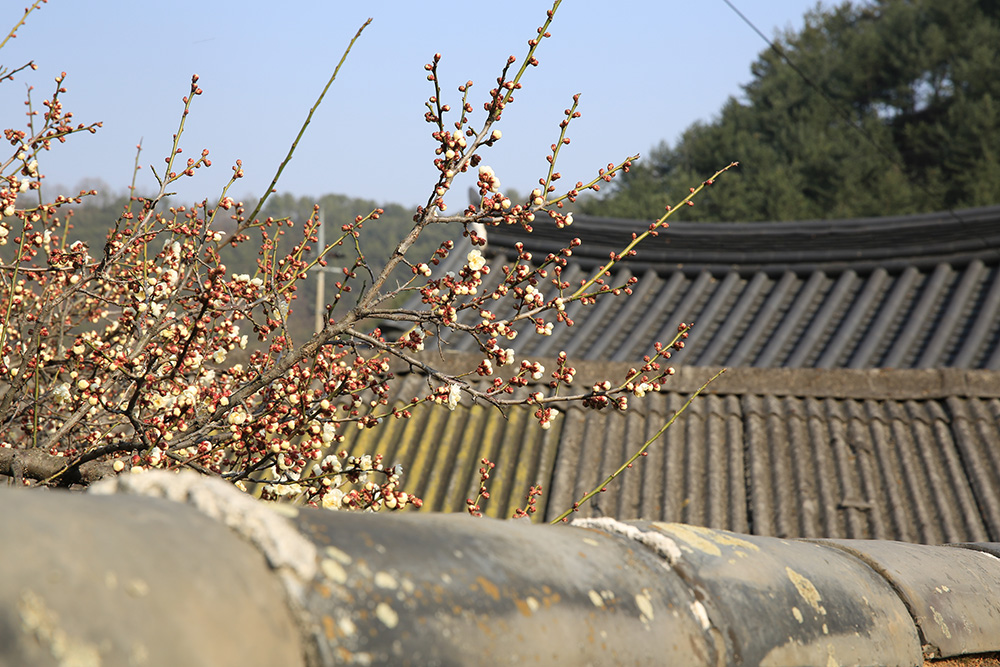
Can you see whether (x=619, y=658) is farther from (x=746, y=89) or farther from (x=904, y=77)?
(x=746, y=89)

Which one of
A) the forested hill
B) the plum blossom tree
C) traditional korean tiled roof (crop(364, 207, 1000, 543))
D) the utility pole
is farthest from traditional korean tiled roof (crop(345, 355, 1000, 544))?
the forested hill

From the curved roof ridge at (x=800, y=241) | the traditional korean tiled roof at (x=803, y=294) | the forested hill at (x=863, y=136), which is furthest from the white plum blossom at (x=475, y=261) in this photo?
the forested hill at (x=863, y=136)

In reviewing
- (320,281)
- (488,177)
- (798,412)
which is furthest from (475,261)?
(320,281)

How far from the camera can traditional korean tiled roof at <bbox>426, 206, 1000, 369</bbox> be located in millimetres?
7254

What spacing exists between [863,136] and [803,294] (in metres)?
21.0

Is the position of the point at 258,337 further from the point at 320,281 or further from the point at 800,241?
the point at 320,281

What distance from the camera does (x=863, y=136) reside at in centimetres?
2662

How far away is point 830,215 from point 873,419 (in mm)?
23062

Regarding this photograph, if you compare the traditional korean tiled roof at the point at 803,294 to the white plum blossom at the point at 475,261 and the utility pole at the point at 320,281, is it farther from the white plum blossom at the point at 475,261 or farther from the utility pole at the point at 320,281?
the white plum blossom at the point at 475,261

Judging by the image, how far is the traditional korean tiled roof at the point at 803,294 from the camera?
23.8 ft

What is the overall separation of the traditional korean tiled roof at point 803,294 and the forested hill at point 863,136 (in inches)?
712

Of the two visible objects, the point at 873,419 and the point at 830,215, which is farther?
the point at 830,215

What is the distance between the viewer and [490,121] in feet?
7.84

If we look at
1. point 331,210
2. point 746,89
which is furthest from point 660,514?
point 331,210
